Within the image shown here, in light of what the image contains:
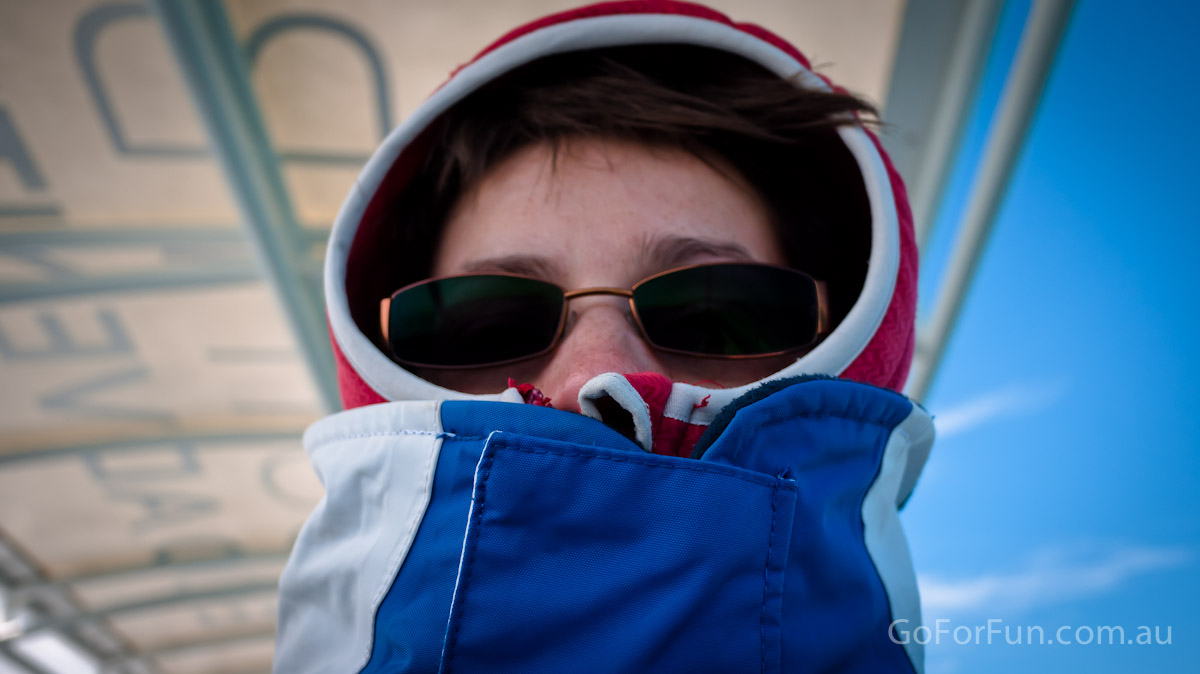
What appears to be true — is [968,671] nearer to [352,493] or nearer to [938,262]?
[352,493]

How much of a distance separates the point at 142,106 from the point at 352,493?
11.9 feet

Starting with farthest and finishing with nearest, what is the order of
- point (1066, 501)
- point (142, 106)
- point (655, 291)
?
1. point (142, 106)
2. point (1066, 501)
3. point (655, 291)

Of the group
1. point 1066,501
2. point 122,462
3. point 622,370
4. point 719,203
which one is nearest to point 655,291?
point 622,370

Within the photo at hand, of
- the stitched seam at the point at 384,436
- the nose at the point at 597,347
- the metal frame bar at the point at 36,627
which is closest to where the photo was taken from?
the stitched seam at the point at 384,436

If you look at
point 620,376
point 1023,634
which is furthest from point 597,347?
point 1023,634

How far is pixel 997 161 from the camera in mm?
2828

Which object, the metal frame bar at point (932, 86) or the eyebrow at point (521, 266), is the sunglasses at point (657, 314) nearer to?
the eyebrow at point (521, 266)

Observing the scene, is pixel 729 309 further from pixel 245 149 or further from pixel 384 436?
pixel 245 149

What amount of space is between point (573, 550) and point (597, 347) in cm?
37

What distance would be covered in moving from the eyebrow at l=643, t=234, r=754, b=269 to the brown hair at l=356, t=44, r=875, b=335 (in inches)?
9.3

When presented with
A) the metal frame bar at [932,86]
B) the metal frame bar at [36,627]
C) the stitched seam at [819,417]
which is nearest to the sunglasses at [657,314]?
the stitched seam at [819,417]

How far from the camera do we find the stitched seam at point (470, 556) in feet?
1.87

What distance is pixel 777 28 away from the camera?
3010 millimetres

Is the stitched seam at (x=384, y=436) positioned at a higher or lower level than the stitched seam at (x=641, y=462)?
lower
